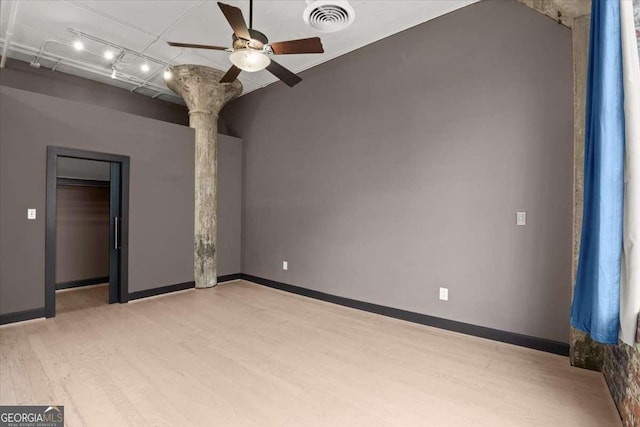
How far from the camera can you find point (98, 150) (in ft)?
14.1

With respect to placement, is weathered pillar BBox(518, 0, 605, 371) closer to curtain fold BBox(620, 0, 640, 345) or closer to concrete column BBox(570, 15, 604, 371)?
concrete column BBox(570, 15, 604, 371)

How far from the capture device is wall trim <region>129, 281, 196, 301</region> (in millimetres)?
4633

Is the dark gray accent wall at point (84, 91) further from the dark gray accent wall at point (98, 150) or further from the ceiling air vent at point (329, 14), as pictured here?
the ceiling air vent at point (329, 14)

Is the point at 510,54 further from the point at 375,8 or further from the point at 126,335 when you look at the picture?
the point at 126,335

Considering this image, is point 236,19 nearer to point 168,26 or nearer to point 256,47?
point 256,47

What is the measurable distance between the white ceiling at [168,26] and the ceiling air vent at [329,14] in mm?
595

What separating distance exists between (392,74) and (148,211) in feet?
13.4

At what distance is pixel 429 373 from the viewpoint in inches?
101

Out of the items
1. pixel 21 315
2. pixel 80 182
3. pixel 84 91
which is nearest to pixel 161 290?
pixel 21 315

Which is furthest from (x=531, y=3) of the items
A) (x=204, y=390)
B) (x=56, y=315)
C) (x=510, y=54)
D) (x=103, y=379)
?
(x=56, y=315)

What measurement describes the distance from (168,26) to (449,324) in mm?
4918

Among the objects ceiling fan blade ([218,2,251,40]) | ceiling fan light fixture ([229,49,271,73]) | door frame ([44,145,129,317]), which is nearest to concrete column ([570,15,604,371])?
ceiling fan light fixture ([229,49,271,73])

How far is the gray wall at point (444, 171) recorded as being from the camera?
294 centimetres

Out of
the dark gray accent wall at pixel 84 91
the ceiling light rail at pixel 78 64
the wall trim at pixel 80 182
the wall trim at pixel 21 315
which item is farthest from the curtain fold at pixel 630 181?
the dark gray accent wall at pixel 84 91
